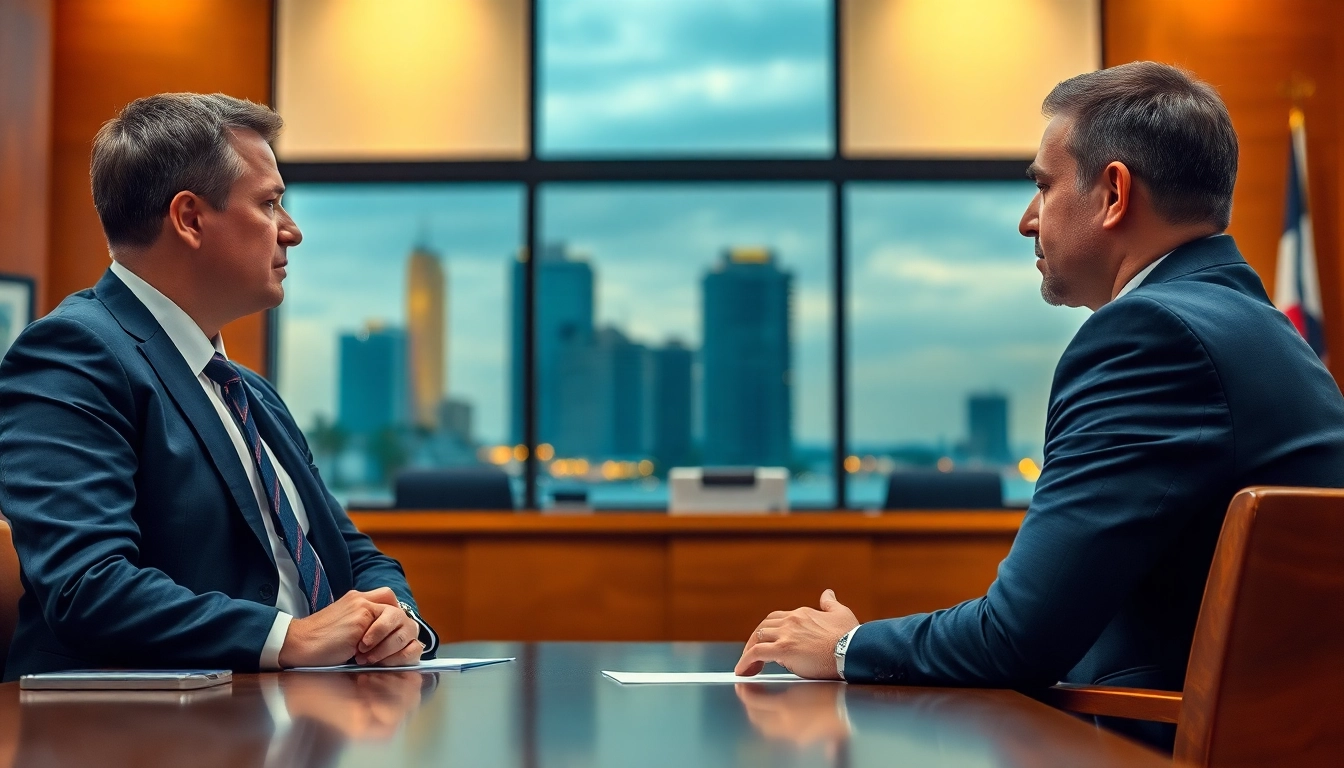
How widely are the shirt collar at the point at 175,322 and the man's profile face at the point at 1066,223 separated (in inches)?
50.8

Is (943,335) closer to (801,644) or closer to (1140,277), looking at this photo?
(1140,277)

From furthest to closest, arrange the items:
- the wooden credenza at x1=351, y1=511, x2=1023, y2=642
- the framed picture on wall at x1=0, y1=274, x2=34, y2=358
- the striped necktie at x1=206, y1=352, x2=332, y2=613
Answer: the framed picture on wall at x1=0, y1=274, x2=34, y2=358 → the wooden credenza at x1=351, y1=511, x2=1023, y2=642 → the striped necktie at x1=206, y1=352, x2=332, y2=613

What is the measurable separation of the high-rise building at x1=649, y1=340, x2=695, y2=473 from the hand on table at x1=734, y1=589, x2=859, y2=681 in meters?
5.52

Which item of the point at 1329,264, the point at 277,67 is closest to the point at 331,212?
the point at 277,67

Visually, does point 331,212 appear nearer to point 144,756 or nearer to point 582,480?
point 582,480

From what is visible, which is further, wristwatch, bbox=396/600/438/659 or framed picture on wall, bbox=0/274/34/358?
framed picture on wall, bbox=0/274/34/358

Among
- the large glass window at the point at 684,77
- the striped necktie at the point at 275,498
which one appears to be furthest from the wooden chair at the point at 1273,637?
the large glass window at the point at 684,77

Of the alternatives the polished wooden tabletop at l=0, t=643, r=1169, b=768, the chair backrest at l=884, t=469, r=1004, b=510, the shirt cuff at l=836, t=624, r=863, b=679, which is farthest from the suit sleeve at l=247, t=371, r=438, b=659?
the chair backrest at l=884, t=469, r=1004, b=510

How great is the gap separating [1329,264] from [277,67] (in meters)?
6.00

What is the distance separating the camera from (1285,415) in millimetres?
1458

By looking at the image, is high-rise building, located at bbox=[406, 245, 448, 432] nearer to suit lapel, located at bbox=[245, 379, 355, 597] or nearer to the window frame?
the window frame

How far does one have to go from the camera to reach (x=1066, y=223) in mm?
1762

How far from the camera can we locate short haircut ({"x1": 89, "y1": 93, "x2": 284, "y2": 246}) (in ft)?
6.31

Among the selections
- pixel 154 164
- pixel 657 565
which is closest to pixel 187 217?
pixel 154 164
